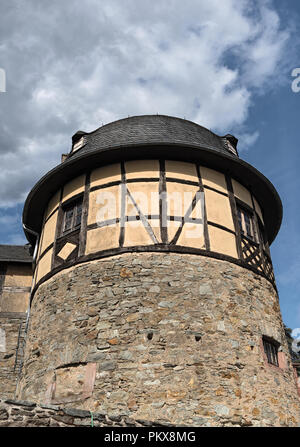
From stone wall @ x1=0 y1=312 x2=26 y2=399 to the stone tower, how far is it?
9.71 feet

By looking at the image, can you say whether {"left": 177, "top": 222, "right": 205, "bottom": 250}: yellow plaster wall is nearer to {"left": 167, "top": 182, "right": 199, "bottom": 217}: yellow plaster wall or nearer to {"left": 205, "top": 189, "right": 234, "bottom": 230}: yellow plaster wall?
{"left": 167, "top": 182, "right": 199, "bottom": 217}: yellow plaster wall

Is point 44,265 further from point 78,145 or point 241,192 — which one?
point 241,192

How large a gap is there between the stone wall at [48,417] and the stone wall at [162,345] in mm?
1255

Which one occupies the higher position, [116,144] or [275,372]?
[116,144]

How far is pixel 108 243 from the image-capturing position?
31.7 feet

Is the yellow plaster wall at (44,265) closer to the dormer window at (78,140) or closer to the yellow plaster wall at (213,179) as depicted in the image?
the dormer window at (78,140)

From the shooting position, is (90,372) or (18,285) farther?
(18,285)

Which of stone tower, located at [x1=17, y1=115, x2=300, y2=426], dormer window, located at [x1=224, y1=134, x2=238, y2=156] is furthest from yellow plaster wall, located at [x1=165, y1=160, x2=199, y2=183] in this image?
dormer window, located at [x1=224, y1=134, x2=238, y2=156]

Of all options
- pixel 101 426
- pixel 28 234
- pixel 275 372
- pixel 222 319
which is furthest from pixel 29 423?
pixel 28 234

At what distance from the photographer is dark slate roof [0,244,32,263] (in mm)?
14218

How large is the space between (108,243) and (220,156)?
3780 mm

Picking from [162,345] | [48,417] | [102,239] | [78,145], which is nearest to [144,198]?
[102,239]
